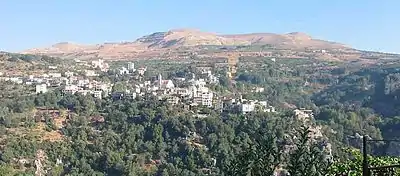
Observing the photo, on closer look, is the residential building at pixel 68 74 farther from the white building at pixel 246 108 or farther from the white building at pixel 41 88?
the white building at pixel 246 108

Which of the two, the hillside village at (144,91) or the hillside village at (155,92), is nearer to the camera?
the hillside village at (155,92)

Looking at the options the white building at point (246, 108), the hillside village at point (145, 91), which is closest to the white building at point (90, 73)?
the hillside village at point (145, 91)

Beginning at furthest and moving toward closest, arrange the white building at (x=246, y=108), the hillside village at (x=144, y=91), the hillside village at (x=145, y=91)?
the hillside village at (x=145, y=91), the hillside village at (x=144, y=91), the white building at (x=246, y=108)

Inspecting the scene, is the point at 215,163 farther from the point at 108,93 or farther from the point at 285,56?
the point at 285,56

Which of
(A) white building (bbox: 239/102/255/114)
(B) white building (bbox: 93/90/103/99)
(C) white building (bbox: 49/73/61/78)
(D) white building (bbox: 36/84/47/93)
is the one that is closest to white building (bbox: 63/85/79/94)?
(D) white building (bbox: 36/84/47/93)

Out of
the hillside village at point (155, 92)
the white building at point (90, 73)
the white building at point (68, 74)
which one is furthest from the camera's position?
the white building at point (90, 73)

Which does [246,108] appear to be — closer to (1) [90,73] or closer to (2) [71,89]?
(2) [71,89]

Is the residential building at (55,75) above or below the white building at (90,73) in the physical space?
above

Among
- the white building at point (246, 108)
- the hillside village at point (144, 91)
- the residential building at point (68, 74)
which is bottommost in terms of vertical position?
the white building at point (246, 108)

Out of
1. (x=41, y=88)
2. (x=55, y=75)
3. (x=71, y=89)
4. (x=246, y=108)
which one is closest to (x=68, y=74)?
(x=55, y=75)

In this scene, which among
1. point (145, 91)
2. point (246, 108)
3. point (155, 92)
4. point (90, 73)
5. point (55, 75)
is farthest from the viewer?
point (90, 73)

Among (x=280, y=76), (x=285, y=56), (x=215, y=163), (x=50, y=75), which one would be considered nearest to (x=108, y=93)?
(x=50, y=75)

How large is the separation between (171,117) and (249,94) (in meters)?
37.3

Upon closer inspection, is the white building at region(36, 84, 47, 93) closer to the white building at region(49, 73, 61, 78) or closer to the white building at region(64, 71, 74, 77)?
the white building at region(49, 73, 61, 78)
